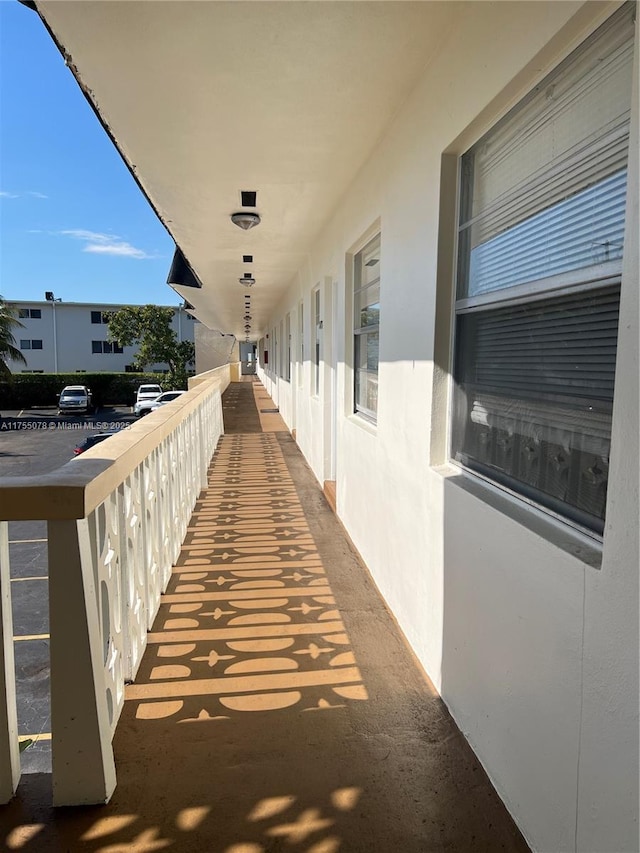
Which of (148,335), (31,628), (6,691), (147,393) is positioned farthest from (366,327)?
(148,335)

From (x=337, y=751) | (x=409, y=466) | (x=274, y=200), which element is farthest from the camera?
(x=274, y=200)

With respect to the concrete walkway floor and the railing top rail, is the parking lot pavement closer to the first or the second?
the concrete walkway floor

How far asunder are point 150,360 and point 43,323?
10083 millimetres

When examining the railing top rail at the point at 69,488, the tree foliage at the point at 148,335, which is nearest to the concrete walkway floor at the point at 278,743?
the railing top rail at the point at 69,488

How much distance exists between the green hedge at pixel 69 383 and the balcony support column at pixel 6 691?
33409 millimetres

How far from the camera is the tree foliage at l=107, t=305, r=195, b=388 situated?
115 feet

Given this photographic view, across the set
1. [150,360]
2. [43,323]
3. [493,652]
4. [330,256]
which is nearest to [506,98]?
[493,652]

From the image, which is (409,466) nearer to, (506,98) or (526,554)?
(526,554)

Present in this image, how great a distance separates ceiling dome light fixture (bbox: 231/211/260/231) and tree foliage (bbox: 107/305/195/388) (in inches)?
1215

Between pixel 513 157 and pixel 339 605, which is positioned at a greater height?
pixel 513 157

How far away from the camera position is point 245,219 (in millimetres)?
4816

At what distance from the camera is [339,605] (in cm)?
320

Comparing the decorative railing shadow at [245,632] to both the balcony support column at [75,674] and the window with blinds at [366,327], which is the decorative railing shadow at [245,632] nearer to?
the balcony support column at [75,674]

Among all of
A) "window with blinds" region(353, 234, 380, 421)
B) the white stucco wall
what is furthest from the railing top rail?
"window with blinds" region(353, 234, 380, 421)
